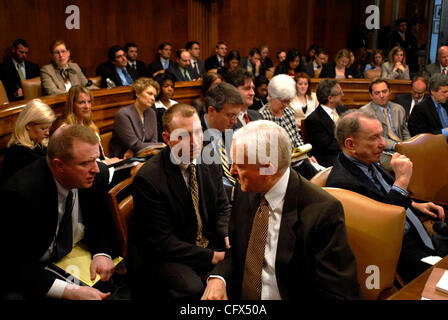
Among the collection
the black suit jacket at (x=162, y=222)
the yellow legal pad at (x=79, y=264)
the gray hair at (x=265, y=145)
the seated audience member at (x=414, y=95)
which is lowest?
the yellow legal pad at (x=79, y=264)

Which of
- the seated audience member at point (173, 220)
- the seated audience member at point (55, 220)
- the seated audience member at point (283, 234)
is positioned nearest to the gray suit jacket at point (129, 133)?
the seated audience member at point (55, 220)

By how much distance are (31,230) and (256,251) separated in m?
0.97

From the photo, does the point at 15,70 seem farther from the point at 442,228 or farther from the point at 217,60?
the point at 442,228

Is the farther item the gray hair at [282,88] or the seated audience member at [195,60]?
the seated audience member at [195,60]

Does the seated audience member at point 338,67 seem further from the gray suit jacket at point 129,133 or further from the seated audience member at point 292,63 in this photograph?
the gray suit jacket at point 129,133

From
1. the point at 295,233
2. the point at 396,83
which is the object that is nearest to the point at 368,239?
the point at 295,233

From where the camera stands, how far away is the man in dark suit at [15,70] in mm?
5270

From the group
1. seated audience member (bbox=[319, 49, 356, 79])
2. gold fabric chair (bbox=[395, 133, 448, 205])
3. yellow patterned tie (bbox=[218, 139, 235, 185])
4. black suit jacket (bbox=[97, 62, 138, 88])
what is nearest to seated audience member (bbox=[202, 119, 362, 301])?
yellow patterned tie (bbox=[218, 139, 235, 185])

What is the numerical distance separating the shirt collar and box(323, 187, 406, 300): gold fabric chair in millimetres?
394

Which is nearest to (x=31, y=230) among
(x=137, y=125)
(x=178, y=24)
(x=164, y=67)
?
(x=137, y=125)

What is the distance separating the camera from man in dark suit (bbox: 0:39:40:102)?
17.3ft

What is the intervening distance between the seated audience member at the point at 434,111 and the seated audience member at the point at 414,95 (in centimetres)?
86

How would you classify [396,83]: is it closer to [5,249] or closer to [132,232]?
[132,232]

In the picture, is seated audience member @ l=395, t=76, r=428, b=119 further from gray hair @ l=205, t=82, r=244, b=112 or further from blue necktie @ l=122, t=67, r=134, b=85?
blue necktie @ l=122, t=67, r=134, b=85
